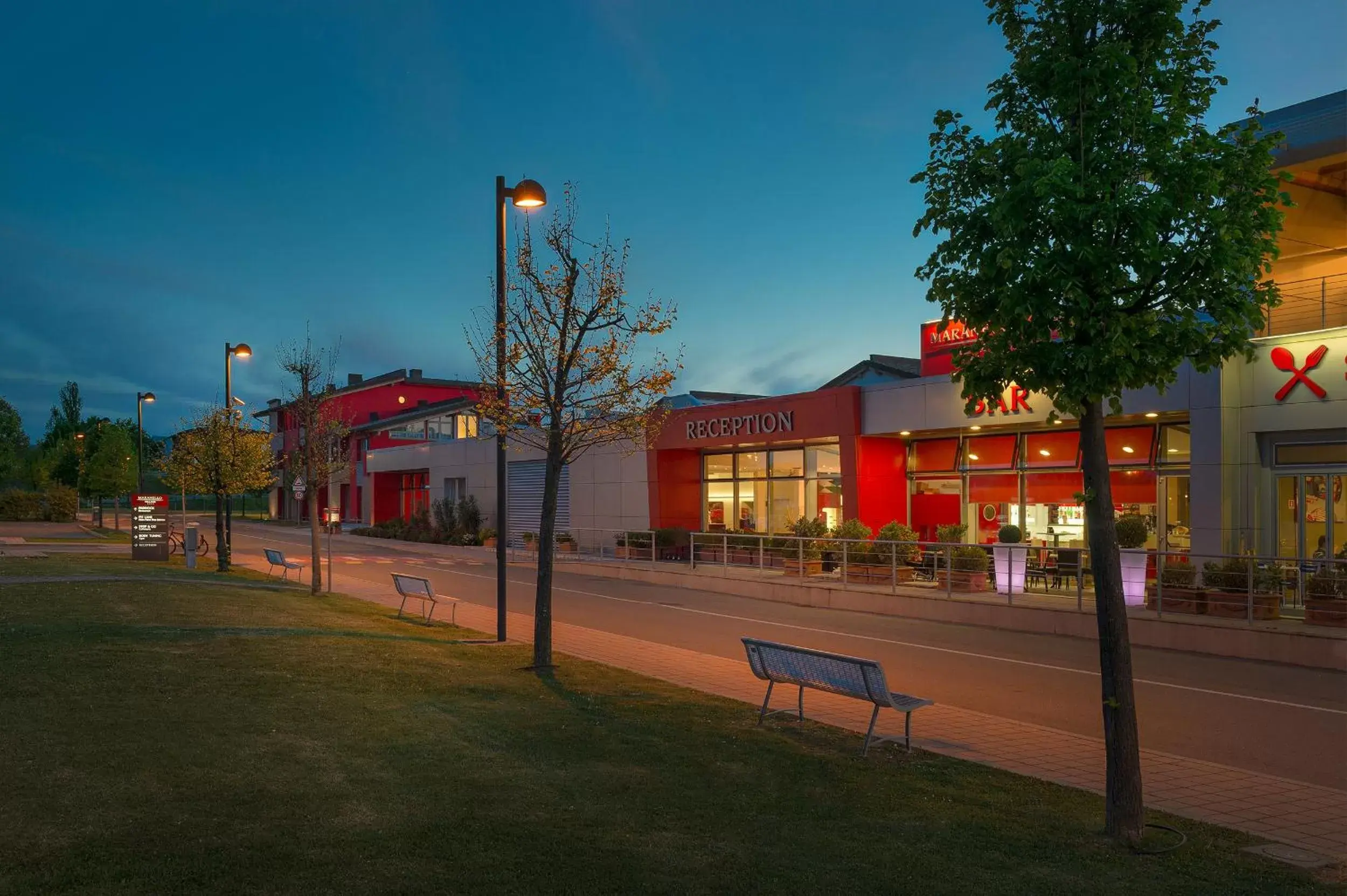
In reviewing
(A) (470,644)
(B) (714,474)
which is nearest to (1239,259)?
(A) (470,644)

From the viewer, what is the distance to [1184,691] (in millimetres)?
12109

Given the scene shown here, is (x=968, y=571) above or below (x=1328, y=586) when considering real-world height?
below

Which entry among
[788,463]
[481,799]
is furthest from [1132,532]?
[481,799]

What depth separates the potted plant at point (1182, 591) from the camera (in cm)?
1644

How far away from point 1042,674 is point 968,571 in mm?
7234

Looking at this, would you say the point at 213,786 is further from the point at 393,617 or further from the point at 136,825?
the point at 393,617

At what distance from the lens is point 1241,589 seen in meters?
15.9

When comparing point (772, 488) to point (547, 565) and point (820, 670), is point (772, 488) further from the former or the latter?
point (820, 670)

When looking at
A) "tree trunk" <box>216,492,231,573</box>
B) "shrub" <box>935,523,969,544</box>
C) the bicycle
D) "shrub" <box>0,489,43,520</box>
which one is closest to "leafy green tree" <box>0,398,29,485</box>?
the bicycle

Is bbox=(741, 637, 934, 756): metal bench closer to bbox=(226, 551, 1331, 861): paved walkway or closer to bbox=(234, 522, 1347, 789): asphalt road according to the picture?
bbox=(226, 551, 1331, 861): paved walkway

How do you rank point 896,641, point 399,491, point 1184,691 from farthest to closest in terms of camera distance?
point 399,491 < point 896,641 < point 1184,691

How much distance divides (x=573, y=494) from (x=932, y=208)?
33352 mm

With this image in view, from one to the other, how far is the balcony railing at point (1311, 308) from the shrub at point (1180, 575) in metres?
4.97

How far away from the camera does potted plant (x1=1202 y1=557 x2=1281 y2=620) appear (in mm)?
15734
